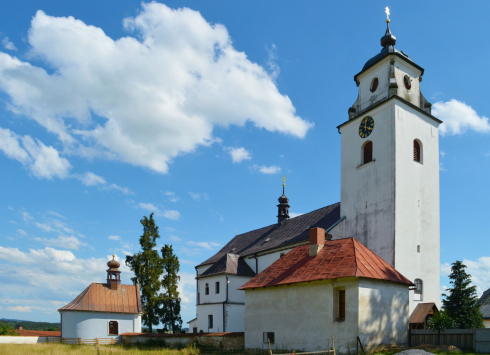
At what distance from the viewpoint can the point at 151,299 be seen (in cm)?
3738

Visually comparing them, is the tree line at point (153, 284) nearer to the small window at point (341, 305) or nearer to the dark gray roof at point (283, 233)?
the dark gray roof at point (283, 233)

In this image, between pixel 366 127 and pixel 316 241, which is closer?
pixel 316 241

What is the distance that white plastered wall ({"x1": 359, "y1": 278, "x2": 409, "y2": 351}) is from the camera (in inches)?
723

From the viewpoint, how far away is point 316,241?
2253cm

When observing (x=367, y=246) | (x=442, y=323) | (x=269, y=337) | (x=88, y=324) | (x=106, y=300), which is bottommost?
(x=88, y=324)

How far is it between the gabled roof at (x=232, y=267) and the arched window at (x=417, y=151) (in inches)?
600

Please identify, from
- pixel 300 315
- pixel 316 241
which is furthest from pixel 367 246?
pixel 300 315

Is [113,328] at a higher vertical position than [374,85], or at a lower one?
lower

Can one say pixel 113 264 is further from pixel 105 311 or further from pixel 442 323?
pixel 442 323

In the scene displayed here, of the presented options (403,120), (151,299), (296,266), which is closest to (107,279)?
(151,299)

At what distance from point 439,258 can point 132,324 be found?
79.9 ft

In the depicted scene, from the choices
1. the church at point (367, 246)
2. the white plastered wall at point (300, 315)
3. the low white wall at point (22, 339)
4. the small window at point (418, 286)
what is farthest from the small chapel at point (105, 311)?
the small window at point (418, 286)

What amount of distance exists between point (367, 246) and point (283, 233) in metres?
10.3

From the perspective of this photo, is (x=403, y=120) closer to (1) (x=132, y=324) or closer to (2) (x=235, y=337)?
(2) (x=235, y=337)
